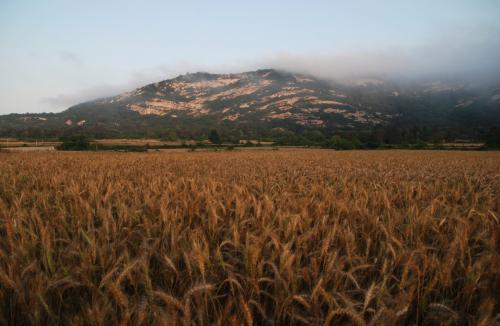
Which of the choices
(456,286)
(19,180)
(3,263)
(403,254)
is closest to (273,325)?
(403,254)

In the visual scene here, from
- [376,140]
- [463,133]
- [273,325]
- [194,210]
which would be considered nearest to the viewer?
[273,325]

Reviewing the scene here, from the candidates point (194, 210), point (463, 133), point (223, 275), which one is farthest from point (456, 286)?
point (463, 133)

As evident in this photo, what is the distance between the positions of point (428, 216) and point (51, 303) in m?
3.54

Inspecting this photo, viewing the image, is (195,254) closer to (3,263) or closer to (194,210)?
(3,263)

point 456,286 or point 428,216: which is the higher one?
point 428,216

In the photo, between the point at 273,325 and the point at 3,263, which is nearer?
the point at 273,325

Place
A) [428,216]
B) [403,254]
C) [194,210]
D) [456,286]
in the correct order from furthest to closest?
[194,210] → [428,216] → [403,254] → [456,286]

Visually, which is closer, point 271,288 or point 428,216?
point 271,288

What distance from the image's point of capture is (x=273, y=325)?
1.46 m

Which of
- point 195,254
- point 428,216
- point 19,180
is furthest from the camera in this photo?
point 19,180

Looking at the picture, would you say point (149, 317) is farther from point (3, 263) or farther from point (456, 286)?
point (456, 286)

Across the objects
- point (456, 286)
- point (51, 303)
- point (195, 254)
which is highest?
point (195, 254)

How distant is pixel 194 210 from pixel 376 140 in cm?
8362

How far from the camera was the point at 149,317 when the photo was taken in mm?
1325
